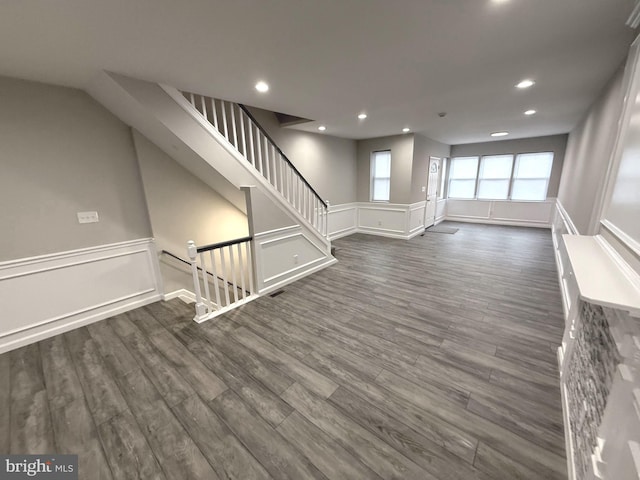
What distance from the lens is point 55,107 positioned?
241 cm

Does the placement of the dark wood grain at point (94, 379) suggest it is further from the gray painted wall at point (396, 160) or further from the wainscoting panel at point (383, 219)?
the gray painted wall at point (396, 160)

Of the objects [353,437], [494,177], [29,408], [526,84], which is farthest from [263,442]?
[494,177]

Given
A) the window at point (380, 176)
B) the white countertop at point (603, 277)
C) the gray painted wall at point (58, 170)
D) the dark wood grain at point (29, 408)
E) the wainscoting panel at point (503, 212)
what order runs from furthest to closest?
the wainscoting panel at point (503, 212)
the window at point (380, 176)
the gray painted wall at point (58, 170)
the dark wood grain at point (29, 408)
the white countertop at point (603, 277)

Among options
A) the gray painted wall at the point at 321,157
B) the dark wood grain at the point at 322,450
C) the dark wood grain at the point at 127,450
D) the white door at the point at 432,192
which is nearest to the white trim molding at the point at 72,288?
the dark wood grain at the point at 127,450

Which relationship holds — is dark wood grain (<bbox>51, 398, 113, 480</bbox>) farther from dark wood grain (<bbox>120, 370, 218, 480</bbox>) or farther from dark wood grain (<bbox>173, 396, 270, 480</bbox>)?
dark wood grain (<bbox>173, 396, 270, 480</bbox>)

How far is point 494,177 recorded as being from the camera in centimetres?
763

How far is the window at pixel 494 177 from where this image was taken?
7383 mm

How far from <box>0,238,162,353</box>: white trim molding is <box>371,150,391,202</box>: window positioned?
530 cm

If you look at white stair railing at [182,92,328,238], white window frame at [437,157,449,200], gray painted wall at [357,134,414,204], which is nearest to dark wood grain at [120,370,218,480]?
white stair railing at [182,92,328,238]

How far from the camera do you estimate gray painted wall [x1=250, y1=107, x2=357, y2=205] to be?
4.69m

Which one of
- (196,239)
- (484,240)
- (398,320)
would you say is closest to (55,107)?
(196,239)

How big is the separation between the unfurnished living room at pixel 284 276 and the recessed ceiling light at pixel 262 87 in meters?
0.08

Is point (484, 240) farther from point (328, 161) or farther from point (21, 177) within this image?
point (21, 177)

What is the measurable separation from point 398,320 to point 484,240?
4.59 m
